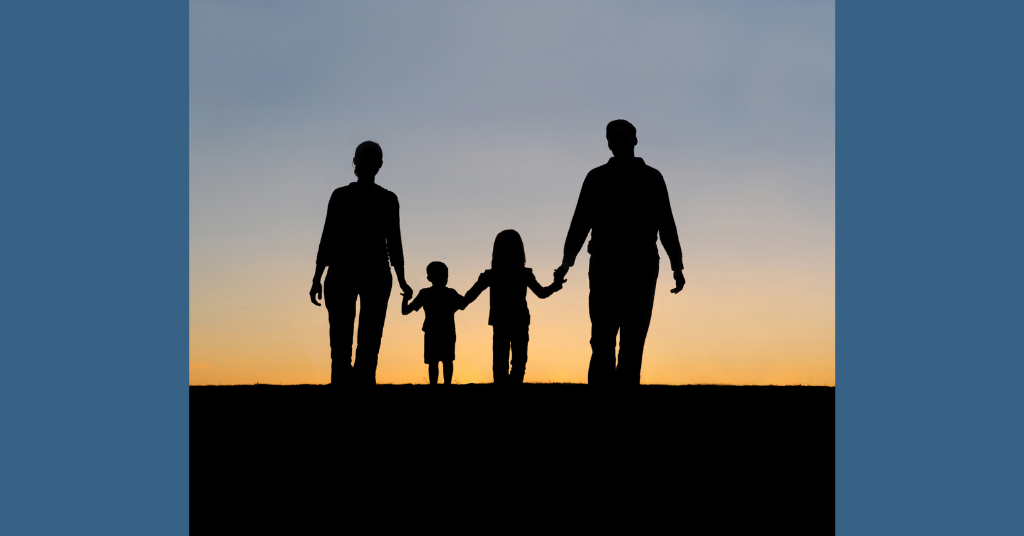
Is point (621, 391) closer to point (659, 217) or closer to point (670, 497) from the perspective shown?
point (659, 217)

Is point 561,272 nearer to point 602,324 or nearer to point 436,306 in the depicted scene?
point 602,324

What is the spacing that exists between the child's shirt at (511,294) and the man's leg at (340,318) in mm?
2337

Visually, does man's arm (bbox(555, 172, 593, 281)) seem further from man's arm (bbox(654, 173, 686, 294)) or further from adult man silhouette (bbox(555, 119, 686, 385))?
man's arm (bbox(654, 173, 686, 294))

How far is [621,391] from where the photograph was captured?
8.62 meters

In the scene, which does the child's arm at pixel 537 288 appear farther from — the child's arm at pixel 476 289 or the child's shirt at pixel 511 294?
the child's arm at pixel 476 289

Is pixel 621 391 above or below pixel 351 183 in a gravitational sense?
below

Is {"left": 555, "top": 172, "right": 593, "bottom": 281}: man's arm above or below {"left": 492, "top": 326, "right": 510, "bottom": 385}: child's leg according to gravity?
above

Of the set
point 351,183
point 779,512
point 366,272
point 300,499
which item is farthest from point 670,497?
point 351,183

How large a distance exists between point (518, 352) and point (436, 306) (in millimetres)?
1779

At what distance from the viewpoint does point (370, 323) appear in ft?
30.3

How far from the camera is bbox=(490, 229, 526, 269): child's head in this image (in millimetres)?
11039

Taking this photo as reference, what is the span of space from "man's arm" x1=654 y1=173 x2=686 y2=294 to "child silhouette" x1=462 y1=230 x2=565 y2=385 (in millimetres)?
2317

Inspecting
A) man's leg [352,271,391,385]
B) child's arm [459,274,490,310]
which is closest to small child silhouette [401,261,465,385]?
child's arm [459,274,490,310]

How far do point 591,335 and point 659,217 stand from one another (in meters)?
1.25
